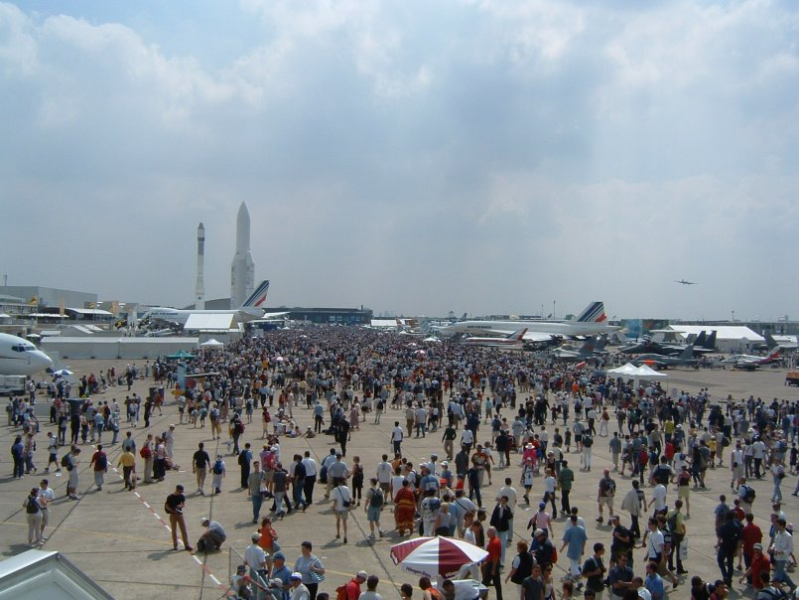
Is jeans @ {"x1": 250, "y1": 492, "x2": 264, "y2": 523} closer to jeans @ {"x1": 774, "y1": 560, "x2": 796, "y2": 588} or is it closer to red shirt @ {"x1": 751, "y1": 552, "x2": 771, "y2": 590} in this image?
red shirt @ {"x1": 751, "y1": 552, "x2": 771, "y2": 590}

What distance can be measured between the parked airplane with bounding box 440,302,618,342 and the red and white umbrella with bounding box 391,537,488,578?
6201 cm

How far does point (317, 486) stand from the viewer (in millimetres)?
14164

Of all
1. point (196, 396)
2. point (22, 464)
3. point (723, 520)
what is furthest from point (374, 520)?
point (196, 396)

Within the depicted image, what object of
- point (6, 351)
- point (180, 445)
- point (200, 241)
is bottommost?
point (180, 445)

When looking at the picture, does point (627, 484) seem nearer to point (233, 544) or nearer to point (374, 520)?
point (374, 520)

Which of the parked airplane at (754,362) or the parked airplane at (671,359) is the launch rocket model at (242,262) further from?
the parked airplane at (754,362)

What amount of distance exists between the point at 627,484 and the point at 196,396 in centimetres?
1601

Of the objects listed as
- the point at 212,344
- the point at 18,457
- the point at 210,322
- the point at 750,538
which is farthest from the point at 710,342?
the point at 18,457

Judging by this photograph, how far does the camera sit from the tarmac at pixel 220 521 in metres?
8.75

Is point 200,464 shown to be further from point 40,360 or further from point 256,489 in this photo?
point 40,360

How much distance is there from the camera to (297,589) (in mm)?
6746

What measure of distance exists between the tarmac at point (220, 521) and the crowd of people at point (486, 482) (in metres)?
0.21

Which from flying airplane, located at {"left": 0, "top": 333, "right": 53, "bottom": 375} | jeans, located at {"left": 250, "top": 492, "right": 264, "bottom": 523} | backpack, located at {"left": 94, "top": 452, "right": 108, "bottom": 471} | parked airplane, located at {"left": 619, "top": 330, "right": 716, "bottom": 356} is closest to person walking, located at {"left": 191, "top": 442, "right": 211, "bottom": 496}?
backpack, located at {"left": 94, "top": 452, "right": 108, "bottom": 471}

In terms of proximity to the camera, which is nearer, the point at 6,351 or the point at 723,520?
the point at 723,520
